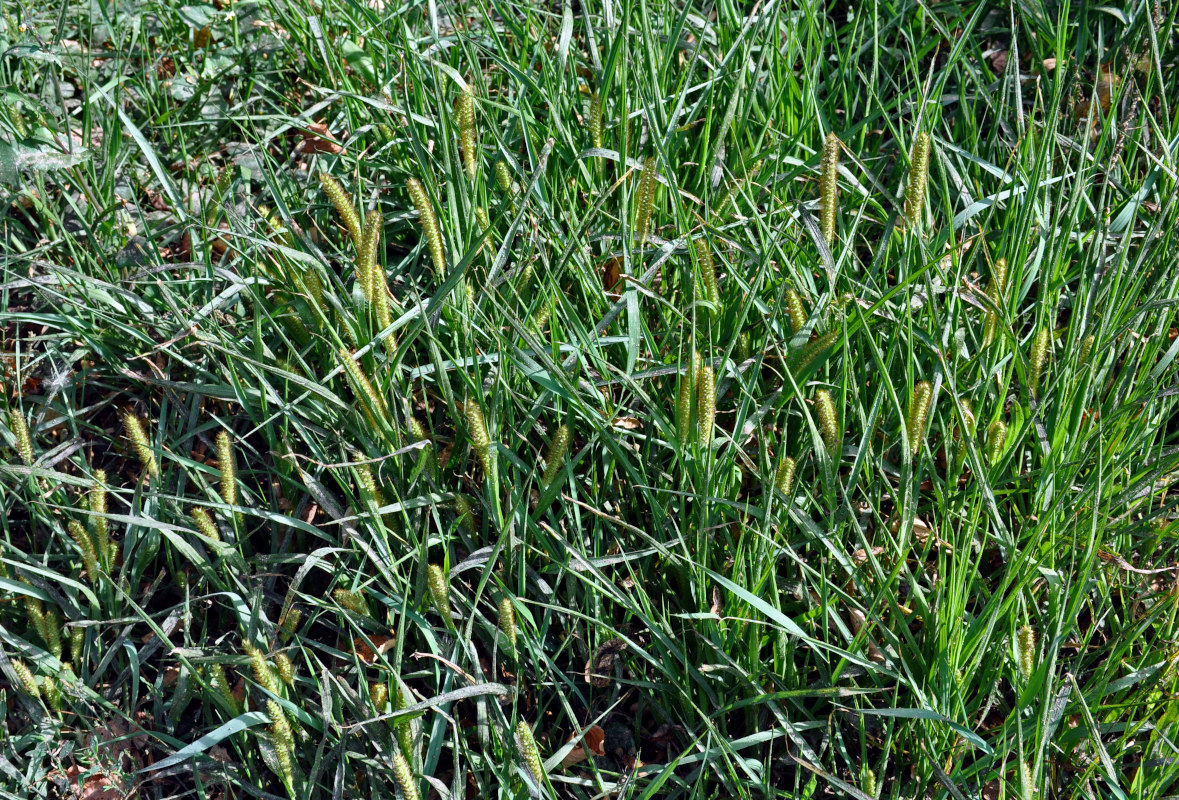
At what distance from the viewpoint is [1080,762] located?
1.66 meters

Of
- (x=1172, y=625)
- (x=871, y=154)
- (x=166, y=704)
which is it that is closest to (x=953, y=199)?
(x=871, y=154)

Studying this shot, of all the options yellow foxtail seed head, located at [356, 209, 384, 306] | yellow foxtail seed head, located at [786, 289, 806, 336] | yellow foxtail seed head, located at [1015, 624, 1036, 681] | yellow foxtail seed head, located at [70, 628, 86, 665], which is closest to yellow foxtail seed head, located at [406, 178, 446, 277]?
yellow foxtail seed head, located at [356, 209, 384, 306]

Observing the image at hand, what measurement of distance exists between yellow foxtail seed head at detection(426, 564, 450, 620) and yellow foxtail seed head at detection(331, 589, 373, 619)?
14 cm

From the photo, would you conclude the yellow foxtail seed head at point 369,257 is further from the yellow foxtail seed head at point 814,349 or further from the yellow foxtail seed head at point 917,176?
the yellow foxtail seed head at point 917,176

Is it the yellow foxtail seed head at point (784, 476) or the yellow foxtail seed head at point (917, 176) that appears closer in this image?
the yellow foxtail seed head at point (784, 476)

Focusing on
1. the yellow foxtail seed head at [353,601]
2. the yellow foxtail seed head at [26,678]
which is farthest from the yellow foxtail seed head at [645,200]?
the yellow foxtail seed head at [26,678]

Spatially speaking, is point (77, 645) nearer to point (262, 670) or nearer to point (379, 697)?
point (262, 670)

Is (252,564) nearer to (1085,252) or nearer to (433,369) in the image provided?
(433,369)

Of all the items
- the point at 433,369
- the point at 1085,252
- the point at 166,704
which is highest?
the point at 1085,252

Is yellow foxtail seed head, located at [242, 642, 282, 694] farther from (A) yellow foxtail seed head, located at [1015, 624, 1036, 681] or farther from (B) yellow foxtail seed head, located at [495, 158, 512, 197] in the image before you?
(A) yellow foxtail seed head, located at [1015, 624, 1036, 681]

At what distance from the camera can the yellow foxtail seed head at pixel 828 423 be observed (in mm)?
1632

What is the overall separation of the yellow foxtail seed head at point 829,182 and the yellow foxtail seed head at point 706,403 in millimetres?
422

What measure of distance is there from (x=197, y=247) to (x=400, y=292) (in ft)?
1.87

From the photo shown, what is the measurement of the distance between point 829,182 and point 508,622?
90 centimetres
